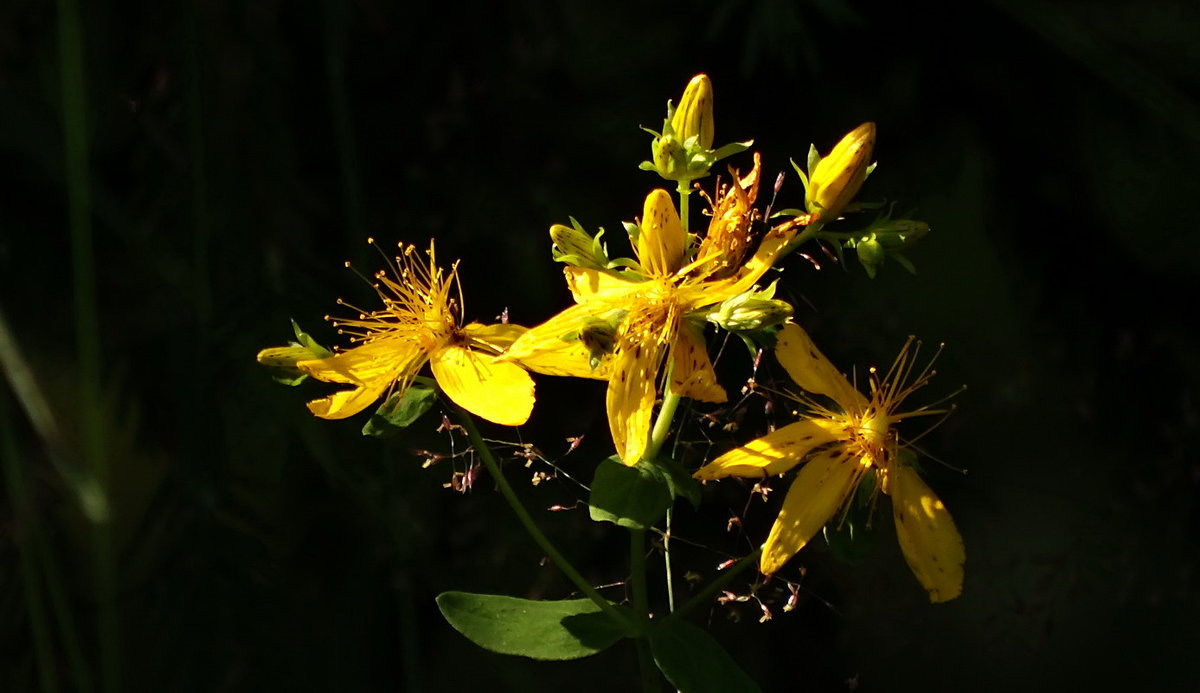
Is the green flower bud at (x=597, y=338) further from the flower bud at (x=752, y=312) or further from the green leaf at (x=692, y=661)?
the green leaf at (x=692, y=661)

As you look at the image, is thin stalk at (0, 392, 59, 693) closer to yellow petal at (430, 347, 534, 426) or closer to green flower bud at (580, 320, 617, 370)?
→ yellow petal at (430, 347, 534, 426)

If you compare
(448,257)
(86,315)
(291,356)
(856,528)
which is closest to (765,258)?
(856,528)

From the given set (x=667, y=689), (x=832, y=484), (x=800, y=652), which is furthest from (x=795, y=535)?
(x=800, y=652)

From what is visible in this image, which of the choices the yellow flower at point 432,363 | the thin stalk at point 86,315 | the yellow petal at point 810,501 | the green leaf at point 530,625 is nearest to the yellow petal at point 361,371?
the yellow flower at point 432,363

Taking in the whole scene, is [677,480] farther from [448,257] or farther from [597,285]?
[448,257]

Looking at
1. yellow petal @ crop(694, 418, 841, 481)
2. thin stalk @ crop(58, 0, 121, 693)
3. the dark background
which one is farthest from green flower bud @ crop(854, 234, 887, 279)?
thin stalk @ crop(58, 0, 121, 693)

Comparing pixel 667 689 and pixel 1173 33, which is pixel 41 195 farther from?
pixel 1173 33
